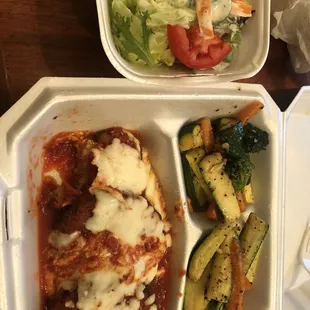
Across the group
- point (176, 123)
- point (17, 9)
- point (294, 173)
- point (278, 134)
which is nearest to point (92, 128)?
point (176, 123)

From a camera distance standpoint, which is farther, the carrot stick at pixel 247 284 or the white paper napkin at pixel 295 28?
the white paper napkin at pixel 295 28

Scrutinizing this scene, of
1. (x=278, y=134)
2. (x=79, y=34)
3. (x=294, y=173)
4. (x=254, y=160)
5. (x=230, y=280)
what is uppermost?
(x=79, y=34)

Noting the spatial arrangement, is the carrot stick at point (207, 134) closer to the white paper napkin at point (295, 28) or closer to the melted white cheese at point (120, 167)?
the melted white cheese at point (120, 167)

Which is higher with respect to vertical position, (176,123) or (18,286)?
(176,123)

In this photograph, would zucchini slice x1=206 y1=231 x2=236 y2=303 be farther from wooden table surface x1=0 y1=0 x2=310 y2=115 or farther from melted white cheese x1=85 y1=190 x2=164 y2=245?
wooden table surface x1=0 y1=0 x2=310 y2=115

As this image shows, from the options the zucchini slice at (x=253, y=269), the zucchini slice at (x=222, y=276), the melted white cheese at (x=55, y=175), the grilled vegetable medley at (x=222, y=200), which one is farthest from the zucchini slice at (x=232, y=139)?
the melted white cheese at (x=55, y=175)

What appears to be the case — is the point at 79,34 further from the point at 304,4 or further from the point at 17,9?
the point at 304,4

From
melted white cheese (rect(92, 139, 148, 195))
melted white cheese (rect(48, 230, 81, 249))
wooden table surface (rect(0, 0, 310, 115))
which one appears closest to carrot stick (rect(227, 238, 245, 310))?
melted white cheese (rect(92, 139, 148, 195))
